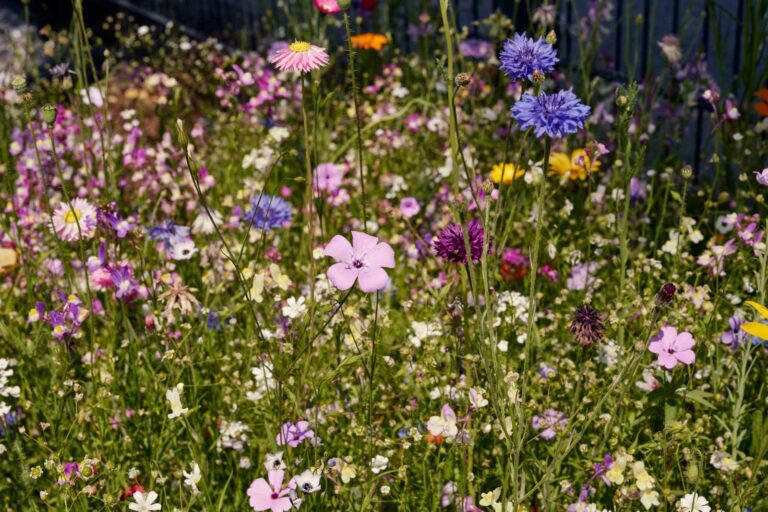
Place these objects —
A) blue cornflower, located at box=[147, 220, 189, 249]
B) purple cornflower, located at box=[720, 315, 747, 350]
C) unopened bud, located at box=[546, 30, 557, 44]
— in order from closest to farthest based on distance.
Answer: unopened bud, located at box=[546, 30, 557, 44]
purple cornflower, located at box=[720, 315, 747, 350]
blue cornflower, located at box=[147, 220, 189, 249]

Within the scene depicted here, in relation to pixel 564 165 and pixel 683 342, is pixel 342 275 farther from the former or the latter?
pixel 564 165

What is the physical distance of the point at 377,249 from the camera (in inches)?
58.4

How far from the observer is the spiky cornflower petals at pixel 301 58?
1476 mm

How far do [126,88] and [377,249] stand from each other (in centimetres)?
384

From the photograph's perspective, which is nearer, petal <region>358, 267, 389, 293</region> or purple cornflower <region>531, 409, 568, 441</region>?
petal <region>358, 267, 389, 293</region>

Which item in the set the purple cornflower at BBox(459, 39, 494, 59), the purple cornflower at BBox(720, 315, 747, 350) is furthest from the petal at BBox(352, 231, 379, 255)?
the purple cornflower at BBox(459, 39, 494, 59)

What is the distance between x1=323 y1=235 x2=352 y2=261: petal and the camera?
1.46 metres

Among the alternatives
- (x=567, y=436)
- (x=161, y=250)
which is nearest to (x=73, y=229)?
(x=161, y=250)

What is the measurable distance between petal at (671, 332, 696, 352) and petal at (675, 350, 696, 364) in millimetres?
10

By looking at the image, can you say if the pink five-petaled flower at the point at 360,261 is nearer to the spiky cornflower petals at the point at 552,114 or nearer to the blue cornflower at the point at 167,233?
the spiky cornflower petals at the point at 552,114

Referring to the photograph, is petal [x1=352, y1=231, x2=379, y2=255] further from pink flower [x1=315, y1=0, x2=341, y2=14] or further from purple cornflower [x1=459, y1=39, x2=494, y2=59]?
purple cornflower [x1=459, y1=39, x2=494, y2=59]

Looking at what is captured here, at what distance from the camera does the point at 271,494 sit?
63.0 inches

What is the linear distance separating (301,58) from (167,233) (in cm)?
99

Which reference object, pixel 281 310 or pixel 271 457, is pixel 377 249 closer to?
pixel 271 457
